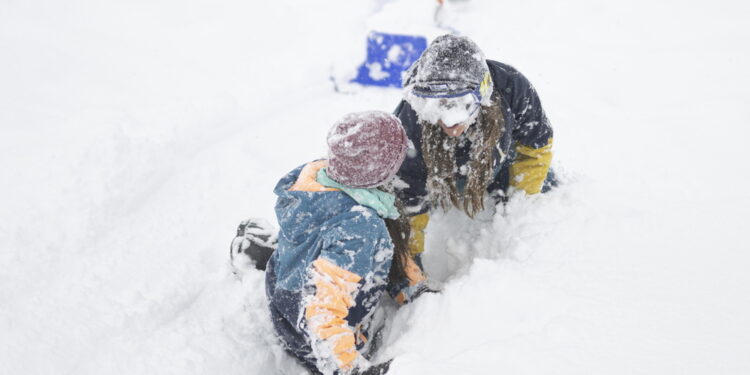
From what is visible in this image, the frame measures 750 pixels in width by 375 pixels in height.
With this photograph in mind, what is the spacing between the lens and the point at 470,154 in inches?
71.2

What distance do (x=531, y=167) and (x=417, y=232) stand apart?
60 centimetres

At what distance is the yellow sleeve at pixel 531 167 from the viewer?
2.02 metres

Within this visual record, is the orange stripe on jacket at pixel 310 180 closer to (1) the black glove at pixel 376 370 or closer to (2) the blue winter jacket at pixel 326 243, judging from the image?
(2) the blue winter jacket at pixel 326 243

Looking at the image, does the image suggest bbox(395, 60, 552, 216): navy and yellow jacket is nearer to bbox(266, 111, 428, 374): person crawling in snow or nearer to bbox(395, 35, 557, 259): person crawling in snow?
bbox(395, 35, 557, 259): person crawling in snow

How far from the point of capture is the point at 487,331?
140 centimetres

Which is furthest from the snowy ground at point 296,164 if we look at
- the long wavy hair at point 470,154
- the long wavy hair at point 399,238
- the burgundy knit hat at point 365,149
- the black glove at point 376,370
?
the burgundy knit hat at point 365,149

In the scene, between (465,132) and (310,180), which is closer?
(310,180)

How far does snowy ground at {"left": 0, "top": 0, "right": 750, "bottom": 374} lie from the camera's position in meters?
1.39

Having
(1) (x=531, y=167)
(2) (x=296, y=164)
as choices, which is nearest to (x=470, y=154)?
(1) (x=531, y=167)

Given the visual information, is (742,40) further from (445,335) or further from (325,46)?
(445,335)

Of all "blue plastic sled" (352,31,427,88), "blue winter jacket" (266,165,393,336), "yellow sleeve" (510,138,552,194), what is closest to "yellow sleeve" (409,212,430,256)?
"blue winter jacket" (266,165,393,336)

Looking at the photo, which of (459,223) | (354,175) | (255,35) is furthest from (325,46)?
(354,175)

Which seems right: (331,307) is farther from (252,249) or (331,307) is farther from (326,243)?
(252,249)

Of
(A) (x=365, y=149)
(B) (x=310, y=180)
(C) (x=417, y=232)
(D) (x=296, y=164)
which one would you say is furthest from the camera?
(D) (x=296, y=164)
